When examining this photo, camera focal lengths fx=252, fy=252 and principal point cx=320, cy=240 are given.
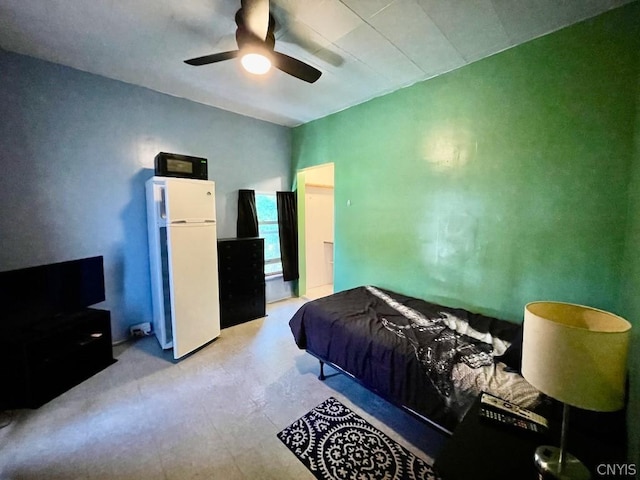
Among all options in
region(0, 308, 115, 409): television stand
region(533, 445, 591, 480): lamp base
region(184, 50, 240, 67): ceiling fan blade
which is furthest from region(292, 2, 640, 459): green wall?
region(0, 308, 115, 409): television stand

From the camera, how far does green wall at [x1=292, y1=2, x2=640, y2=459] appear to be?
1.68 m

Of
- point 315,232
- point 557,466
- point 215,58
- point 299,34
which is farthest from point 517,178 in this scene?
point 315,232

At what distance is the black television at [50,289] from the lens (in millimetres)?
1951

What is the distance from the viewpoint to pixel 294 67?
190 cm

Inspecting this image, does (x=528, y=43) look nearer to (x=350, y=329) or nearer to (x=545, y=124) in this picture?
(x=545, y=124)

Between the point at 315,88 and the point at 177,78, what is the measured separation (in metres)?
1.46

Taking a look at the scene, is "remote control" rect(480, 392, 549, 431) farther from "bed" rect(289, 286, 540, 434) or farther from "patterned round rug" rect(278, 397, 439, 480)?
"patterned round rug" rect(278, 397, 439, 480)

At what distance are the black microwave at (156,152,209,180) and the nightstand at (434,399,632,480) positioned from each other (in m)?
2.98

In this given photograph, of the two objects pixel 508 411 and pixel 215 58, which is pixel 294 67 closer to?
pixel 215 58

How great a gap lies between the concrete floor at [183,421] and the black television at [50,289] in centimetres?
69

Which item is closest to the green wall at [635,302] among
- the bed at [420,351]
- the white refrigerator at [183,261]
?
the bed at [420,351]

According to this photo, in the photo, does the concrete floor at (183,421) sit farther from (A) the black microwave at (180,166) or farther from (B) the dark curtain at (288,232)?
(A) the black microwave at (180,166)

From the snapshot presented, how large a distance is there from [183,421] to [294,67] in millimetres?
2726

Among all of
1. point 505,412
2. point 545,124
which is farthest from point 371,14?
point 505,412
